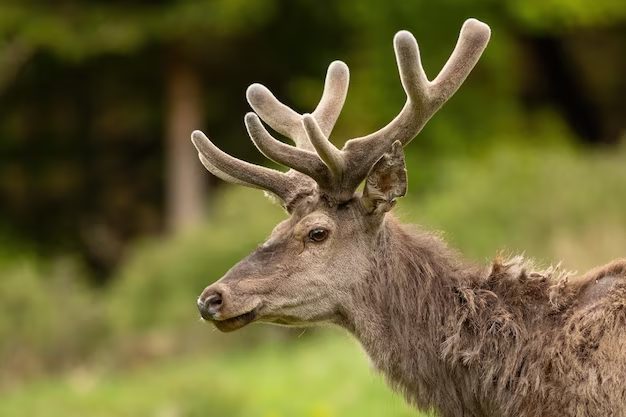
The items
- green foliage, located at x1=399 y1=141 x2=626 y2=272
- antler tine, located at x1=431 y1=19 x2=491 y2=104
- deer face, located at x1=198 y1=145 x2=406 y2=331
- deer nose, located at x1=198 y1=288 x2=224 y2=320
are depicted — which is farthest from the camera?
green foliage, located at x1=399 y1=141 x2=626 y2=272

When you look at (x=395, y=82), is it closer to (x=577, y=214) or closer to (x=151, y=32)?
(x=151, y=32)

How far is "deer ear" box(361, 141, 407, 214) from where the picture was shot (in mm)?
7402

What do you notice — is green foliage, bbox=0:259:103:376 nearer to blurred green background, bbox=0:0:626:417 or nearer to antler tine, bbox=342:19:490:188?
blurred green background, bbox=0:0:626:417

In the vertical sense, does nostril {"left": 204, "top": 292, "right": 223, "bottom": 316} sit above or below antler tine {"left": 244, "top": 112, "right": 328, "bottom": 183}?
below

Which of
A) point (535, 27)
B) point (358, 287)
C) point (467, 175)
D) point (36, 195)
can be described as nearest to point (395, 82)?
point (535, 27)

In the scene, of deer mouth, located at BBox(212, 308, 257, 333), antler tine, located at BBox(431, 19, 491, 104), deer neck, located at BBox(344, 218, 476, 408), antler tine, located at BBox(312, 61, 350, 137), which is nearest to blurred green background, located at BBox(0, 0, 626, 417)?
antler tine, located at BBox(312, 61, 350, 137)

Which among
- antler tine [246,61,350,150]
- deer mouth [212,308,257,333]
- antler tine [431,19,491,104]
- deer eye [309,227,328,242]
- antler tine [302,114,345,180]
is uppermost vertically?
antler tine [246,61,350,150]

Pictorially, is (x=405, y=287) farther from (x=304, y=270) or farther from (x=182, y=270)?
(x=182, y=270)

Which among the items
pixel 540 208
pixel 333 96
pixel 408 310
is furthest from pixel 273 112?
pixel 540 208

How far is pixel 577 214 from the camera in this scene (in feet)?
55.9

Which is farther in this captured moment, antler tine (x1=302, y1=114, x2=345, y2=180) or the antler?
the antler

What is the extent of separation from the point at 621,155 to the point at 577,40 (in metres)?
12.4

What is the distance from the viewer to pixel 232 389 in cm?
1370

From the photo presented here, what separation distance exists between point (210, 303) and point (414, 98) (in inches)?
58.7
